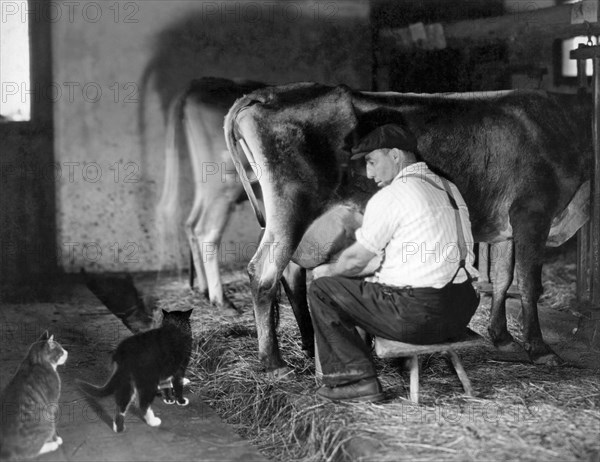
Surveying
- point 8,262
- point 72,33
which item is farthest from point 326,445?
point 72,33

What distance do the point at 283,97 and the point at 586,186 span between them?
2.68m

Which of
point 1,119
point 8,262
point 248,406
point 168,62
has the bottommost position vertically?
point 248,406

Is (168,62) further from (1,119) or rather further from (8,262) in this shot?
(8,262)

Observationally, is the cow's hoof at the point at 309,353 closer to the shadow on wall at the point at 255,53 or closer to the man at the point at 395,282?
the man at the point at 395,282

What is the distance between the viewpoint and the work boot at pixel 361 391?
189 inches

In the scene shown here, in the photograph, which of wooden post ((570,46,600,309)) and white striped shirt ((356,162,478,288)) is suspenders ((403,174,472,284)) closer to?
white striped shirt ((356,162,478,288))

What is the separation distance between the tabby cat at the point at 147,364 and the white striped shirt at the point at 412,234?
1.17m

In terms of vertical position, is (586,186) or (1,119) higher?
(1,119)

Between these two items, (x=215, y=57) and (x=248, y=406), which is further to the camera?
(x=215, y=57)

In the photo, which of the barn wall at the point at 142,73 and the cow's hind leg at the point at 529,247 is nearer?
the cow's hind leg at the point at 529,247

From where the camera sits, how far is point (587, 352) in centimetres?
626

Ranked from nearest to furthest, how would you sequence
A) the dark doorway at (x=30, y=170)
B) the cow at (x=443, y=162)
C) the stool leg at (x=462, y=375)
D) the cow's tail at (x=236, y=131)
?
the stool leg at (x=462, y=375) < the cow at (x=443, y=162) < the cow's tail at (x=236, y=131) < the dark doorway at (x=30, y=170)

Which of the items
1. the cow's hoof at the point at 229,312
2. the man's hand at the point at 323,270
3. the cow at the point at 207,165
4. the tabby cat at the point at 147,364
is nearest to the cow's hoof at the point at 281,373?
the man's hand at the point at 323,270

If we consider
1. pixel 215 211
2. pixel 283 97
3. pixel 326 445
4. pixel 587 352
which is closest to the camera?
pixel 326 445
